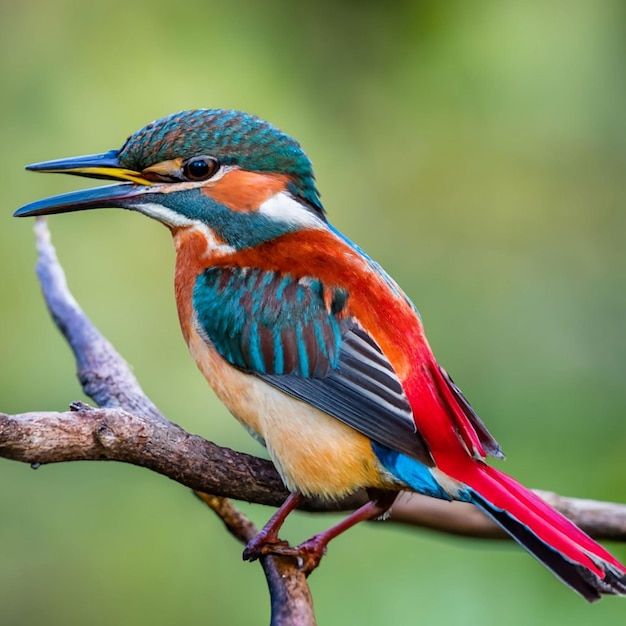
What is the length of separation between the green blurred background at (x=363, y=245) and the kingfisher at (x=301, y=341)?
99 cm

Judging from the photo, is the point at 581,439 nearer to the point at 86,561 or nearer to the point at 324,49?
the point at 86,561

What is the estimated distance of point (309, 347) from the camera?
8.42 ft

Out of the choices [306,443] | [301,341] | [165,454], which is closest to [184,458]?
[165,454]

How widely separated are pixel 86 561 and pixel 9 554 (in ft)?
0.93

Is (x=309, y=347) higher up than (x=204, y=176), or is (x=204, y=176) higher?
(x=204, y=176)

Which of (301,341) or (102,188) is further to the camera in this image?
(102,188)

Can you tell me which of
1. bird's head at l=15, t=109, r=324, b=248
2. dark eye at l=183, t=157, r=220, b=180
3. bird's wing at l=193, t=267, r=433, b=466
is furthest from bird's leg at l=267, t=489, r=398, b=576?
dark eye at l=183, t=157, r=220, b=180

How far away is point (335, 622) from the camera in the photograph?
342 cm

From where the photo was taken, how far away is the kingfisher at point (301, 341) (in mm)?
2414

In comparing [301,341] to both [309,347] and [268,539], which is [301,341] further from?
[268,539]

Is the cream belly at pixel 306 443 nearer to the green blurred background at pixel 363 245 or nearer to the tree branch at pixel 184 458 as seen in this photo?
the tree branch at pixel 184 458

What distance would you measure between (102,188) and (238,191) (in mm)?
360

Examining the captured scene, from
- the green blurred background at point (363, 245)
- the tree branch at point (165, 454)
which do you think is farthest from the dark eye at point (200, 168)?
the green blurred background at point (363, 245)

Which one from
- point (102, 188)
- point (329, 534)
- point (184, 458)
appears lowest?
point (329, 534)
